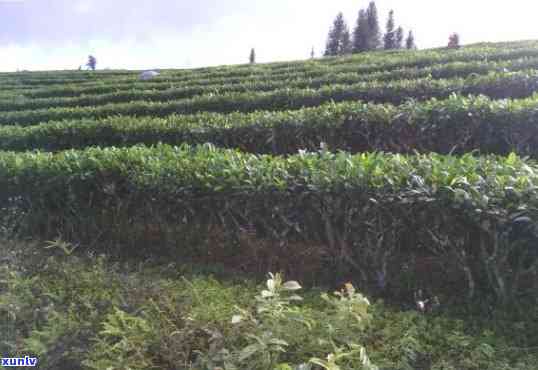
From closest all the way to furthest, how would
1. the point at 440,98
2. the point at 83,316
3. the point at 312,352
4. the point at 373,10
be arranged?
the point at 312,352 < the point at 83,316 < the point at 440,98 < the point at 373,10

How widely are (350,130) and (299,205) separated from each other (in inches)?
108

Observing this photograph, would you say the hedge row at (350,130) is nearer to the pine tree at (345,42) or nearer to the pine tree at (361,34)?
the pine tree at (361,34)

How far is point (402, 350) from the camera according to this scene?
2.09 m

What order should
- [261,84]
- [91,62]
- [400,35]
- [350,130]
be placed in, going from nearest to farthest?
1. [350,130]
2. [261,84]
3. [91,62]
4. [400,35]

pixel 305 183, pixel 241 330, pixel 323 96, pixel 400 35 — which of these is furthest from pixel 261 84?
pixel 400 35

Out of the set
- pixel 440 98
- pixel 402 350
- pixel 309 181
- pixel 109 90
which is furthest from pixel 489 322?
pixel 109 90

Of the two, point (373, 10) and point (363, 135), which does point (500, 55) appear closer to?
point (363, 135)

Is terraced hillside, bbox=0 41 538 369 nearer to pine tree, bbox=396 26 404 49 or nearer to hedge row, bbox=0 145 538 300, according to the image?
hedge row, bbox=0 145 538 300

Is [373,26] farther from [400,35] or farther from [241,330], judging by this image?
[241,330]

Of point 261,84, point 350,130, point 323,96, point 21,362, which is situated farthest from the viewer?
point 261,84

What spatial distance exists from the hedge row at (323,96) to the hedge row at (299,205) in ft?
12.7

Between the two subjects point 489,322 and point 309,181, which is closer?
point 489,322

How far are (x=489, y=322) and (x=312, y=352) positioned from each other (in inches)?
44.2

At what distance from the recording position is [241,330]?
2.18 metres
